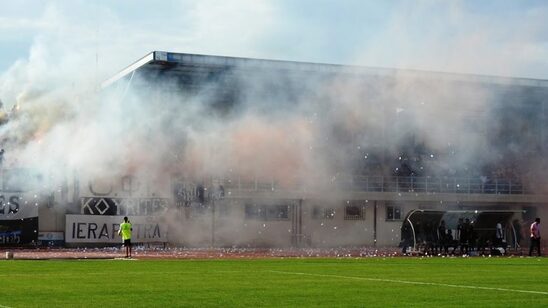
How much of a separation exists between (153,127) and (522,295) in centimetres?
3057

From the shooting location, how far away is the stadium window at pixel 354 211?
2312 inches

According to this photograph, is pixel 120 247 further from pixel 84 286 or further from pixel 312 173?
pixel 84 286

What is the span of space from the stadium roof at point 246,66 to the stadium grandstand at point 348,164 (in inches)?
2.9

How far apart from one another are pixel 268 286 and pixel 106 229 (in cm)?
2944

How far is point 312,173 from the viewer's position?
180ft

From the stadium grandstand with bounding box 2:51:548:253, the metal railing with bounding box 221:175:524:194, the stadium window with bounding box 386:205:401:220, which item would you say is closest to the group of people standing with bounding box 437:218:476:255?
the stadium grandstand with bounding box 2:51:548:253

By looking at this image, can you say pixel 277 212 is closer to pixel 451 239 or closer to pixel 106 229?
pixel 106 229

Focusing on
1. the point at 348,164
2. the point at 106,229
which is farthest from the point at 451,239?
the point at 106,229

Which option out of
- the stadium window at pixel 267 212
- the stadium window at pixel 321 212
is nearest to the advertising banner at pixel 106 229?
the stadium window at pixel 267 212

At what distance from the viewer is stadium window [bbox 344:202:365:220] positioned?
5872 cm

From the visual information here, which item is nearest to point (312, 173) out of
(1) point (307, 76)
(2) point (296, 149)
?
(2) point (296, 149)

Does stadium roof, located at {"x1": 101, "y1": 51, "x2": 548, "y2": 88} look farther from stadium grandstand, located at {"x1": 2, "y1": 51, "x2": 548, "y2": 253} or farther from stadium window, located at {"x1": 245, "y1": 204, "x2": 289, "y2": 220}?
stadium window, located at {"x1": 245, "y1": 204, "x2": 289, "y2": 220}

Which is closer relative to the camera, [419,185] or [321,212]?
[321,212]

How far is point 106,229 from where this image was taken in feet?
160
